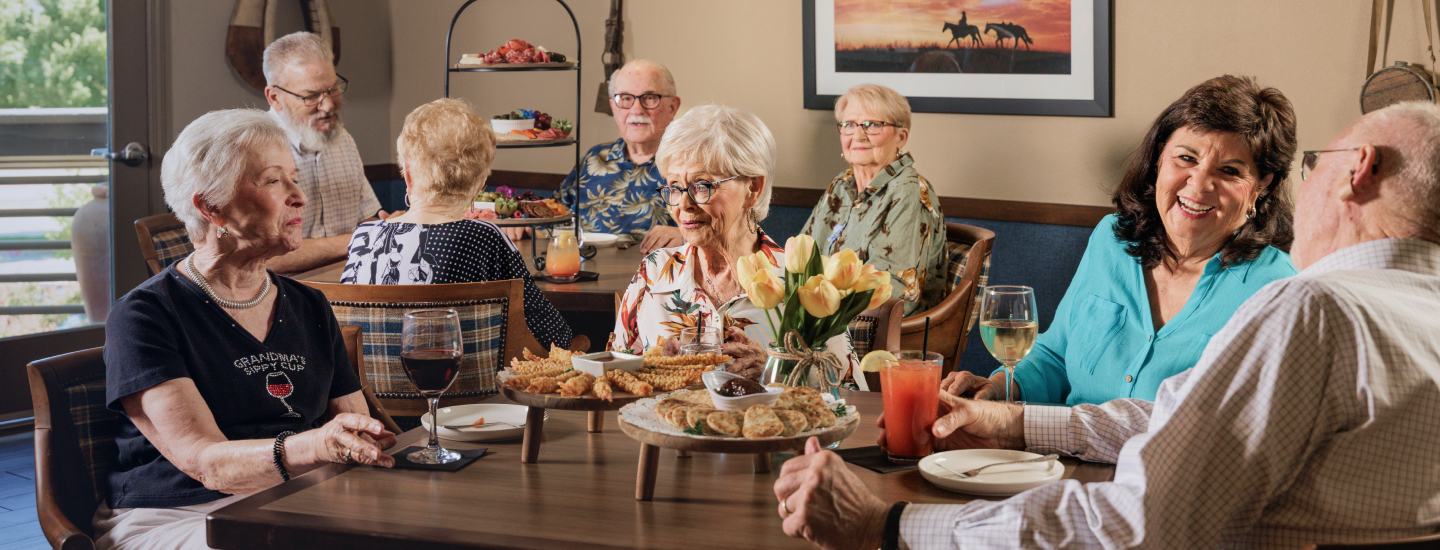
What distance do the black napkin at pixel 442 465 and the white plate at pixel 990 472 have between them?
647mm

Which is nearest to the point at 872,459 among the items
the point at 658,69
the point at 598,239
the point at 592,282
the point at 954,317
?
the point at 592,282

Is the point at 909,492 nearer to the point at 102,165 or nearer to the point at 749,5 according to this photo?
the point at 749,5

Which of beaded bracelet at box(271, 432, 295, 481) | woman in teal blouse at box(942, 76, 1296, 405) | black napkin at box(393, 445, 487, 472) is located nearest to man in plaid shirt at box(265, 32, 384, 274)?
beaded bracelet at box(271, 432, 295, 481)

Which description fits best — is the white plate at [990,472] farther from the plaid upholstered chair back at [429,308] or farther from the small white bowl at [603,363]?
the plaid upholstered chair back at [429,308]

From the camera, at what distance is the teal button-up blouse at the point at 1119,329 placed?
6.41 ft

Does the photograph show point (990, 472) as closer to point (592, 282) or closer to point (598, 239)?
point (592, 282)

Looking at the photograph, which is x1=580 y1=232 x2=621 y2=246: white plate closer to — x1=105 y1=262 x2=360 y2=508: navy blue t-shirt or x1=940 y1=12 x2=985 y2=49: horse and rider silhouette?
x1=940 y1=12 x2=985 y2=49: horse and rider silhouette

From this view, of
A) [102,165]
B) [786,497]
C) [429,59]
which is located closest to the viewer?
[786,497]

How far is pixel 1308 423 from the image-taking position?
1093 millimetres

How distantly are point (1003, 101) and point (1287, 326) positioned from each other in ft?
10.9

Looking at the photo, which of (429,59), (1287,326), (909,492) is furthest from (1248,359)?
(429,59)

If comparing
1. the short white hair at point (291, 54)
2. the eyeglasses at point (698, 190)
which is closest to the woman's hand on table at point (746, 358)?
the eyeglasses at point (698, 190)

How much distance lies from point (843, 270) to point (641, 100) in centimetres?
316

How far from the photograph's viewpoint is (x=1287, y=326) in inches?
42.4
